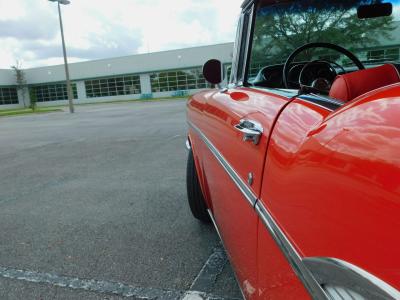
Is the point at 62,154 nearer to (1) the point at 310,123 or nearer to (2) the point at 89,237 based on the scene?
(2) the point at 89,237

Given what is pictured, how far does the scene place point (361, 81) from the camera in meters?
1.29

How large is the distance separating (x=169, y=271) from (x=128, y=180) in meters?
2.68

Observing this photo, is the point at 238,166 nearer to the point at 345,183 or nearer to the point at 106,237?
the point at 345,183

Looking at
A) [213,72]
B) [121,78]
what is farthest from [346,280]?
[121,78]

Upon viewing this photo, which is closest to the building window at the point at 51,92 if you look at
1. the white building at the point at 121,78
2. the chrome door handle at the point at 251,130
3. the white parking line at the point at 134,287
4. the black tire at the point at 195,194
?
the white building at the point at 121,78

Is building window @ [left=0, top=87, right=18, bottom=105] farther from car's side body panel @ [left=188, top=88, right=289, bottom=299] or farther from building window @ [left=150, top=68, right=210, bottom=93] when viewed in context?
car's side body panel @ [left=188, top=88, right=289, bottom=299]

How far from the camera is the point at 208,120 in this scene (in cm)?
238

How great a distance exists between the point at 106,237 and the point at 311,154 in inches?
103

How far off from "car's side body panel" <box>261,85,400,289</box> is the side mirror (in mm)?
1919

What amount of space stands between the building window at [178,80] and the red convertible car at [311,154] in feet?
126

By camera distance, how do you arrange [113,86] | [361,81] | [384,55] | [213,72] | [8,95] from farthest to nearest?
[8,95] < [113,86] < [213,72] < [384,55] < [361,81]

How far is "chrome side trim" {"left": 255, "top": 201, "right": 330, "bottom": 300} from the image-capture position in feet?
3.02

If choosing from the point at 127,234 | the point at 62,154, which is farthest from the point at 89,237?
the point at 62,154

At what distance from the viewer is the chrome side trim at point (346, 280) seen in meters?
0.71
